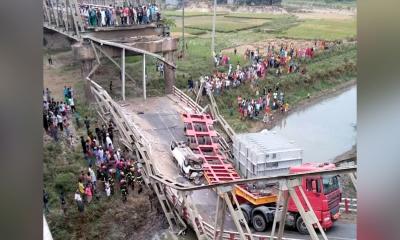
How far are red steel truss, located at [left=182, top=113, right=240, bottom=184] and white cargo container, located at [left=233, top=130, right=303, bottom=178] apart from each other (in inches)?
2.2

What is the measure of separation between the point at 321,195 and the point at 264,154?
11.9 inches

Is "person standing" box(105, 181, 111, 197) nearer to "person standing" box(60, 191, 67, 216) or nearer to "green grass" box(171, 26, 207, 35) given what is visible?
"person standing" box(60, 191, 67, 216)

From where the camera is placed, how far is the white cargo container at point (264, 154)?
8.99 feet

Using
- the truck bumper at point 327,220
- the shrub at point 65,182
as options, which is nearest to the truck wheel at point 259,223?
the truck bumper at point 327,220

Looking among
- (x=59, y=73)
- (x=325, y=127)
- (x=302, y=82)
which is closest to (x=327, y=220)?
(x=325, y=127)

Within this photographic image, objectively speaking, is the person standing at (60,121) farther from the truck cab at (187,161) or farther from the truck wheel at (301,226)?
the truck wheel at (301,226)

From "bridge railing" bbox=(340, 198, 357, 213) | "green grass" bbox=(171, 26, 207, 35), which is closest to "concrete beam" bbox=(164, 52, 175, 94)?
"green grass" bbox=(171, 26, 207, 35)

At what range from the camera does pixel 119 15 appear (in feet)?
9.98

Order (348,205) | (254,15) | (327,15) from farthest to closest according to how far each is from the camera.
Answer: (254,15) < (327,15) < (348,205)

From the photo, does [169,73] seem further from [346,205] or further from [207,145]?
[346,205]

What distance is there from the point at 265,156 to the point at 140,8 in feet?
3.12

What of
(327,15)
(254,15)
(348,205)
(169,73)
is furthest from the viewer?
(169,73)

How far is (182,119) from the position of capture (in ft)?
9.82
